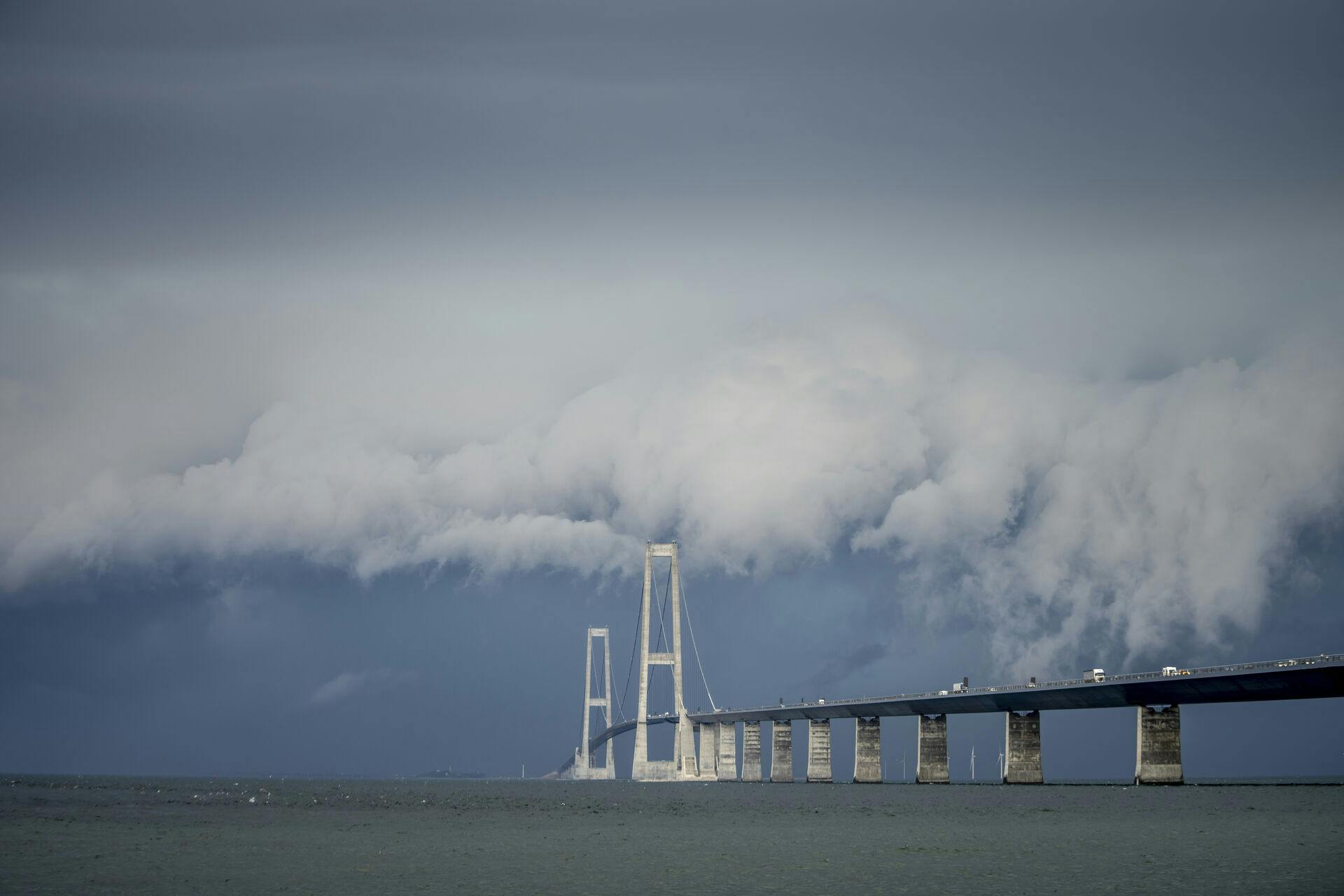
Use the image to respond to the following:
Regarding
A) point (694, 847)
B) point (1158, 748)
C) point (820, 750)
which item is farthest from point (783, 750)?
point (694, 847)

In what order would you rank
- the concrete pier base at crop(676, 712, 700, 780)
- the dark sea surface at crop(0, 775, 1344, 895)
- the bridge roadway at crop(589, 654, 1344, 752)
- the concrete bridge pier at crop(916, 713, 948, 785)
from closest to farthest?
the dark sea surface at crop(0, 775, 1344, 895)
the bridge roadway at crop(589, 654, 1344, 752)
the concrete bridge pier at crop(916, 713, 948, 785)
the concrete pier base at crop(676, 712, 700, 780)

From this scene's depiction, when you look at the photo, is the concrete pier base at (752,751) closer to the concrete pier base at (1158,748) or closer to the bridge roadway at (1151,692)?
the bridge roadway at (1151,692)

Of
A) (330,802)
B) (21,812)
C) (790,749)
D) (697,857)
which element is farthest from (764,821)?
(790,749)

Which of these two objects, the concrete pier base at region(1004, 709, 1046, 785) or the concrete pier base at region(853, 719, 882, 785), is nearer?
the concrete pier base at region(1004, 709, 1046, 785)

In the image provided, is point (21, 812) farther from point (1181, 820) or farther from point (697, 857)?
point (1181, 820)

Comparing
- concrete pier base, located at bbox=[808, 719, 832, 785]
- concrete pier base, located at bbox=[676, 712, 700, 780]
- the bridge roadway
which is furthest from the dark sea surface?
concrete pier base, located at bbox=[676, 712, 700, 780]

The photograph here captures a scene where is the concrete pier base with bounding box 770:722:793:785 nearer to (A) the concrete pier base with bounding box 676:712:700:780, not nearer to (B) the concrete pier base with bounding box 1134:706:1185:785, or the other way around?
(A) the concrete pier base with bounding box 676:712:700:780

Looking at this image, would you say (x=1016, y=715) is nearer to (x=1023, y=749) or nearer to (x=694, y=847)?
(x=1023, y=749)
